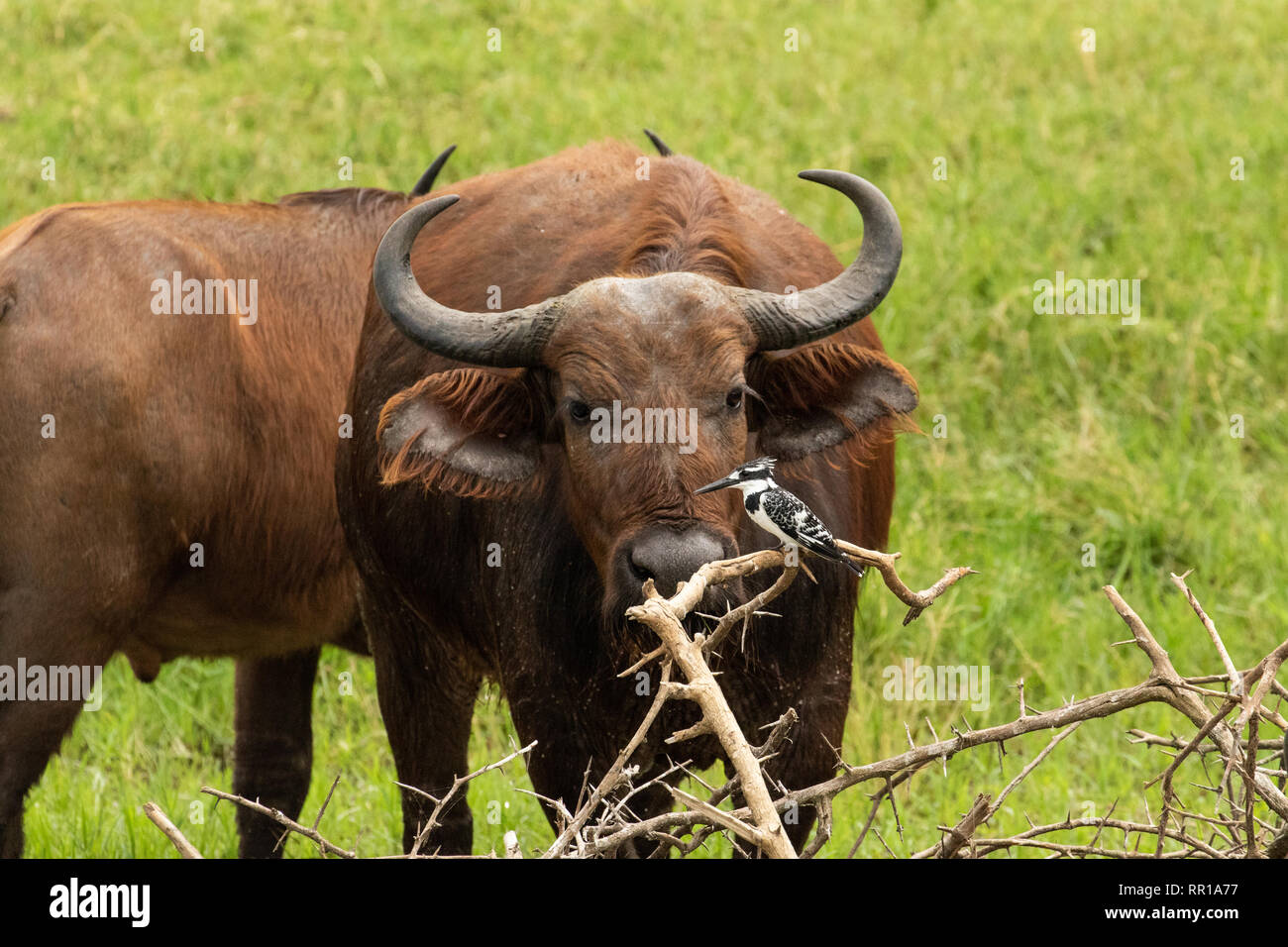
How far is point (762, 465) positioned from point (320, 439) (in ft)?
8.98

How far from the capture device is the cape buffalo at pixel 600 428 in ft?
12.2

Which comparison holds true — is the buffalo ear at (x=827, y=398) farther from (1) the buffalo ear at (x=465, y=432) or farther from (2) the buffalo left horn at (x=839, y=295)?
(1) the buffalo ear at (x=465, y=432)

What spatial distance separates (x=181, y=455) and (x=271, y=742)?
4.13ft

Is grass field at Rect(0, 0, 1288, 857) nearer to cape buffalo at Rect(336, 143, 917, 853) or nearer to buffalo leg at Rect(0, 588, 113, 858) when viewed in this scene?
buffalo leg at Rect(0, 588, 113, 858)

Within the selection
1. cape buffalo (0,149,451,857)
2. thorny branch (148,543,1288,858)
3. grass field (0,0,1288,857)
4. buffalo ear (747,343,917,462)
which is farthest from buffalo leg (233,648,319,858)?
thorny branch (148,543,1288,858)

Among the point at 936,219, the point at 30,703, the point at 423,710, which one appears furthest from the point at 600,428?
the point at 936,219

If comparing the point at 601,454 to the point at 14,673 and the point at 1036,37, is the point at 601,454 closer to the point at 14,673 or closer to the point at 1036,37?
the point at 14,673

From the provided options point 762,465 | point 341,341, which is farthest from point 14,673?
point 762,465

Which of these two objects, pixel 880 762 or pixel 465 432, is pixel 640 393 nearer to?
pixel 465 432

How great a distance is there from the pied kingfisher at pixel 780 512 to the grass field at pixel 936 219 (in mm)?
1974

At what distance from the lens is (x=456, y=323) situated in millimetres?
3887

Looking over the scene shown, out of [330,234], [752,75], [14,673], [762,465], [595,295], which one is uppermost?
[752,75]

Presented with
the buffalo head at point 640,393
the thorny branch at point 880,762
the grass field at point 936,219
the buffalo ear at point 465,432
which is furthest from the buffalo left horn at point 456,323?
the grass field at point 936,219

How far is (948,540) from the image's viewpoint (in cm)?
732
